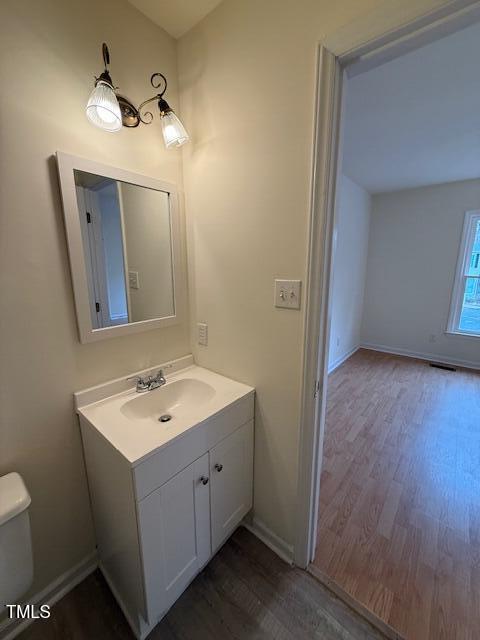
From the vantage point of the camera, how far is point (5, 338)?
3.15ft

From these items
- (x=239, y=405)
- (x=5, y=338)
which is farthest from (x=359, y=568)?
(x=5, y=338)

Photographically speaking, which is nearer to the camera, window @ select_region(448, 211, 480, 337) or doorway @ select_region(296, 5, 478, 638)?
doorway @ select_region(296, 5, 478, 638)

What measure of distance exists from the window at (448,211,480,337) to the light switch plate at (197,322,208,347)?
12.7 ft

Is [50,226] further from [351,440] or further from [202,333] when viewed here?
[351,440]

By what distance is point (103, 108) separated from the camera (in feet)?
3.22

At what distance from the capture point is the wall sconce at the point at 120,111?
→ 974mm

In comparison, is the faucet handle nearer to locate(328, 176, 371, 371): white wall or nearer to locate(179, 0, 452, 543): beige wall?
locate(179, 0, 452, 543): beige wall

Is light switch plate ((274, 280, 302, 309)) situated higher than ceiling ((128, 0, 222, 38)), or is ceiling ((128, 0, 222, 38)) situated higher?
ceiling ((128, 0, 222, 38))

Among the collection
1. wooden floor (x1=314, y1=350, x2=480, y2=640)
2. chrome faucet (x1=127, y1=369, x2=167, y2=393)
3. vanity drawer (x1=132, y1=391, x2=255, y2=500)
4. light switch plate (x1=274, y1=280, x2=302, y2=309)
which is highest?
light switch plate (x1=274, y1=280, x2=302, y2=309)

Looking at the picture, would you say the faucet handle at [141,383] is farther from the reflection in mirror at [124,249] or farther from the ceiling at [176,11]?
the ceiling at [176,11]

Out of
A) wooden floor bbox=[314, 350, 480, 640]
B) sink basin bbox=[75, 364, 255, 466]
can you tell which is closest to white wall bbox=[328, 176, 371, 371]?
wooden floor bbox=[314, 350, 480, 640]

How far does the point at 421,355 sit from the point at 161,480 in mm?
4349

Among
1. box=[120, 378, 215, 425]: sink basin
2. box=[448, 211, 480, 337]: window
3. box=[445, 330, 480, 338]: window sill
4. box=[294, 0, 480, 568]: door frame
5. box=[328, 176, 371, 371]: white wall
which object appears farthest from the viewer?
box=[445, 330, 480, 338]: window sill

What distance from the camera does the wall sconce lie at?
3.20 feet
